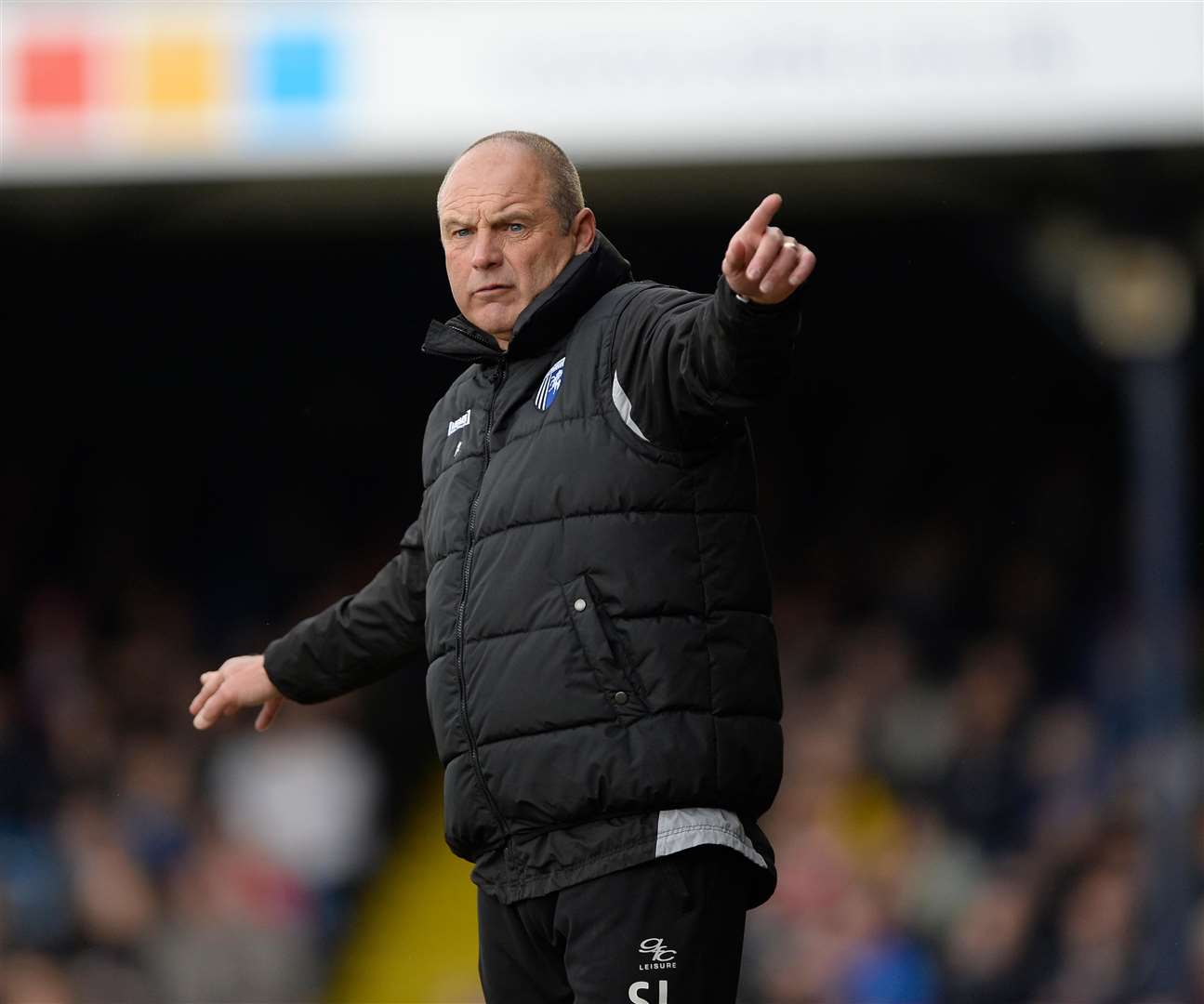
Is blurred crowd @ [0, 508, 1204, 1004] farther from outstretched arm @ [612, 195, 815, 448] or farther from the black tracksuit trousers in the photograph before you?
outstretched arm @ [612, 195, 815, 448]

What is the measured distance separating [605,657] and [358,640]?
833 mm

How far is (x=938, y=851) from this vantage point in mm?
8844

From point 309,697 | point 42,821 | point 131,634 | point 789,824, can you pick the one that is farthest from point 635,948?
point 131,634

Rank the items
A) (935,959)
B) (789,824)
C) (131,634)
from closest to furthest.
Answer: (935,959) < (789,824) < (131,634)

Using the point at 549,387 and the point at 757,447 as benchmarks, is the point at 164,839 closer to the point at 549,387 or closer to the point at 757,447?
the point at 757,447

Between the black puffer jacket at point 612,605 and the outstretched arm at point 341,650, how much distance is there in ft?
1.37

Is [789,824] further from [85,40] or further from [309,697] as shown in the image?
[309,697]

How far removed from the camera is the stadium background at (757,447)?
25.4 feet

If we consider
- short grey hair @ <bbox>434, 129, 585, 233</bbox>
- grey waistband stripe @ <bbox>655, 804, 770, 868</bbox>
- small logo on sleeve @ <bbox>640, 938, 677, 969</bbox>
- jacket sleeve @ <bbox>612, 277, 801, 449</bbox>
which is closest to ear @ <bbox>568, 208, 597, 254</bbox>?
short grey hair @ <bbox>434, 129, 585, 233</bbox>

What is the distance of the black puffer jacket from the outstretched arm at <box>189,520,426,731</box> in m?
0.42

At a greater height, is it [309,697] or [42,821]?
[309,697]

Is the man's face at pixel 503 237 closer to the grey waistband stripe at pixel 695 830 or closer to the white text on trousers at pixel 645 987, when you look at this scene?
the grey waistband stripe at pixel 695 830

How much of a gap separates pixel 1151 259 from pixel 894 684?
232 cm

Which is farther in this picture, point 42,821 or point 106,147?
point 42,821
